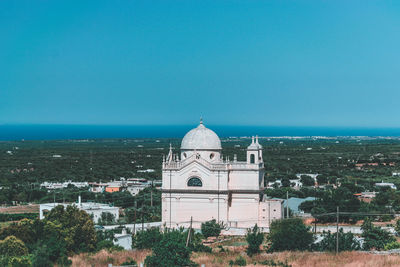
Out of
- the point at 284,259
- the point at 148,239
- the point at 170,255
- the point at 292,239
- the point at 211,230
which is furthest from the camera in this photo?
the point at 211,230

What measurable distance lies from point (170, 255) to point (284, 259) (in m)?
5.48

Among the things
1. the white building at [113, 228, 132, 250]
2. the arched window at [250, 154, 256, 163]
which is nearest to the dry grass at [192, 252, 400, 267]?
the white building at [113, 228, 132, 250]

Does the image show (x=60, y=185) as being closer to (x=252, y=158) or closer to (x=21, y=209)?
(x=21, y=209)

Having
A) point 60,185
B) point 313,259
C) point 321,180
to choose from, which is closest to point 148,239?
point 313,259

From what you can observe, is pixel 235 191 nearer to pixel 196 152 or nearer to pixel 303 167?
pixel 196 152

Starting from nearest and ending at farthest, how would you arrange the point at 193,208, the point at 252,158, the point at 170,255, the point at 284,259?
1. the point at 170,255
2. the point at 284,259
3. the point at 193,208
4. the point at 252,158

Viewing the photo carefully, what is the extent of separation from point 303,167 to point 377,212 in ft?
186

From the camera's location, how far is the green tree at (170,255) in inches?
986

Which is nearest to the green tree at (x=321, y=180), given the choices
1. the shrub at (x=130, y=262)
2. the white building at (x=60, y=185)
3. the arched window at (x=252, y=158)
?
the white building at (x=60, y=185)

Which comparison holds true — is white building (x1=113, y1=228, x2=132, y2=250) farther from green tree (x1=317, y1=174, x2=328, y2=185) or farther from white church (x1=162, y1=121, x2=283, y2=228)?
green tree (x1=317, y1=174, x2=328, y2=185)

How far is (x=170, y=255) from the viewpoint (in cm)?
2522

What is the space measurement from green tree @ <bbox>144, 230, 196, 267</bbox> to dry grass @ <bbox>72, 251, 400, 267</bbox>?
1.14 meters

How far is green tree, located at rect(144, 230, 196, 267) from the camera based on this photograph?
25.0 metres

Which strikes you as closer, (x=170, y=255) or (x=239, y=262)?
(x=170, y=255)
